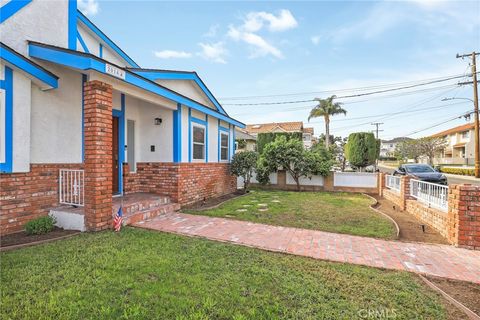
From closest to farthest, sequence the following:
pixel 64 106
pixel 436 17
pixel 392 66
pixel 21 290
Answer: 1. pixel 21 290
2. pixel 64 106
3. pixel 436 17
4. pixel 392 66

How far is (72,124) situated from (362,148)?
18.4 meters

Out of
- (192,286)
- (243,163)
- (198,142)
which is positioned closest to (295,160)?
(243,163)

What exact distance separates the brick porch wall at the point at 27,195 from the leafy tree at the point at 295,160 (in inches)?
400

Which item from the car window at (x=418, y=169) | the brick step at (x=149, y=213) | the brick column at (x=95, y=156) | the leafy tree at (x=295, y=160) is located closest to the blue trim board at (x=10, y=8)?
the brick column at (x=95, y=156)

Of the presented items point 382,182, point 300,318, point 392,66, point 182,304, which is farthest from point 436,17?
point 182,304

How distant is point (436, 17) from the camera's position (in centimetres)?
898

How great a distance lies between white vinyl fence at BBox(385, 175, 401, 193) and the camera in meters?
10.3

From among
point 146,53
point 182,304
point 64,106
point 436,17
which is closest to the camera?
A: point 182,304

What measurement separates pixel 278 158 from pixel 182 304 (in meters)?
11.6

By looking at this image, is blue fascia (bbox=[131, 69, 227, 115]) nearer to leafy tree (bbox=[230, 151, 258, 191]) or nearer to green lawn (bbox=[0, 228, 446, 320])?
leafy tree (bbox=[230, 151, 258, 191])

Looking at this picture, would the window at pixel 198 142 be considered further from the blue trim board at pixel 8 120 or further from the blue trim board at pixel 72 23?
the blue trim board at pixel 8 120

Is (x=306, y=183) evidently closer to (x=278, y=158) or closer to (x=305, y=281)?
(x=278, y=158)

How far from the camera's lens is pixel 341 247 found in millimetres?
4430

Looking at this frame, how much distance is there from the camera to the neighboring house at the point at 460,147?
1535 inches
